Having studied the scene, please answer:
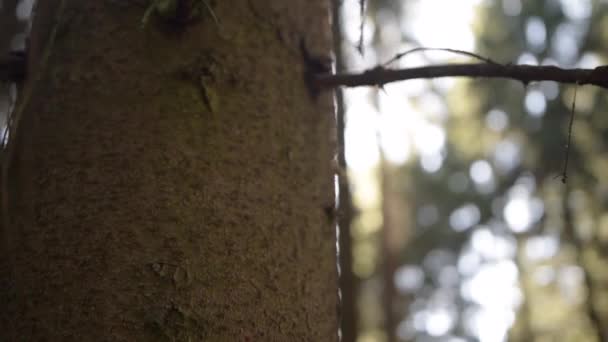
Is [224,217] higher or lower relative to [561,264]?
higher

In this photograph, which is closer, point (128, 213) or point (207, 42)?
point (128, 213)

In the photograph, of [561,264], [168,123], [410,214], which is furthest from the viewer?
[410,214]

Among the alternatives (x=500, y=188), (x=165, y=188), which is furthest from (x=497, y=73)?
(x=500, y=188)

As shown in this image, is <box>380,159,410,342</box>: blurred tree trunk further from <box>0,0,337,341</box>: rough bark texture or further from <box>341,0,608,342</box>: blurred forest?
<box>0,0,337,341</box>: rough bark texture

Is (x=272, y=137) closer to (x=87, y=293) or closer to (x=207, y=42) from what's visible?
(x=207, y=42)

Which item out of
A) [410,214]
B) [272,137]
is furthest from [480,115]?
[272,137]

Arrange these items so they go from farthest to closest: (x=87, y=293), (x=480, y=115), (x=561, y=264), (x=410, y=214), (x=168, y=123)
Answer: (x=410, y=214)
(x=561, y=264)
(x=480, y=115)
(x=168, y=123)
(x=87, y=293)

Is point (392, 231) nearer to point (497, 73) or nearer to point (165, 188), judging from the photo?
point (497, 73)

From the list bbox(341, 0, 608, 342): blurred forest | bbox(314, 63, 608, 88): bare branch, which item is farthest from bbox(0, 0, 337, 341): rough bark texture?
bbox(341, 0, 608, 342): blurred forest
